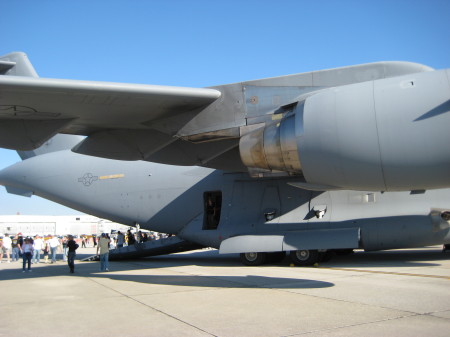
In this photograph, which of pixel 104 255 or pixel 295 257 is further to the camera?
pixel 295 257

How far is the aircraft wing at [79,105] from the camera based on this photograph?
25.4 feet

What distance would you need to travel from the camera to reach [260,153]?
318 inches

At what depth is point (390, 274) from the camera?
1028 centimetres

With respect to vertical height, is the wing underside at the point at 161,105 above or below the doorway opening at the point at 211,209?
above

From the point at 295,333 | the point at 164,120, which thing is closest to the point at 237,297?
the point at 295,333

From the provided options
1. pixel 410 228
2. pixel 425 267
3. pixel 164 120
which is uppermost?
pixel 164 120

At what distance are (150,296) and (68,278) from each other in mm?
4244

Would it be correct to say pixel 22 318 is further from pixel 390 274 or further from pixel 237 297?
pixel 390 274

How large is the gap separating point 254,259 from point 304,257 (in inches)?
60.6

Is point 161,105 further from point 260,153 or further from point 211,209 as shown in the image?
point 211,209

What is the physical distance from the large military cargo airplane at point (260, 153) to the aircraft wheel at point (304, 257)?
3cm

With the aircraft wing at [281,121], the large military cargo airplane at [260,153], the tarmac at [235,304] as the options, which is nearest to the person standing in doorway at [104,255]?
the tarmac at [235,304]

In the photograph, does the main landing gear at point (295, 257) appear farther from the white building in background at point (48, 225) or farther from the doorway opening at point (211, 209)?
the white building in background at point (48, 225)

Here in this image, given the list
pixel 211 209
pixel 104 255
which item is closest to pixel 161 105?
pixel 104 255
